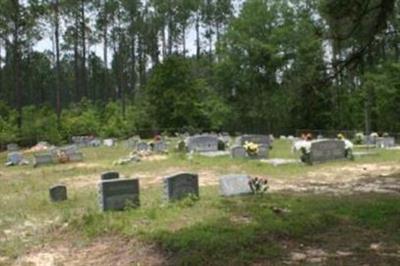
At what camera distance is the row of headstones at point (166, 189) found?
11820mm

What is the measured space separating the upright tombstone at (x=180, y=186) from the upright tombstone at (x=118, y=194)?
2.08ft

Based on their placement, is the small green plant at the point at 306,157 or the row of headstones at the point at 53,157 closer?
the small green plant at the point at 306,157

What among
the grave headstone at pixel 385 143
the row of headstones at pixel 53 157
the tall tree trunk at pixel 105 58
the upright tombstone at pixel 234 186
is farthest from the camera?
the tall tree trunk at pixel 105 58

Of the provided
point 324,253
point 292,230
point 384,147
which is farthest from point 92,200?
point 384,147

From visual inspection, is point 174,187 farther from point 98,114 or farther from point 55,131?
point 98,114

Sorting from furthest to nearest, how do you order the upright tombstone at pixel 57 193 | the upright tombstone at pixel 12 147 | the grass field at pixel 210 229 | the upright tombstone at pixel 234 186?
the upright tombstone at pixel 12 147, the upright tombstone at pixel 57 193, the upright tombstone at pixel 234 186, the grass field at pixel 210 229

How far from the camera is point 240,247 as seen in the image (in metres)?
8.56

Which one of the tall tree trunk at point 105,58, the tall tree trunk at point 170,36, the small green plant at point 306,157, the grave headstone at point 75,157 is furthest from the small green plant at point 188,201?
the tall tree trunk at point 170,36

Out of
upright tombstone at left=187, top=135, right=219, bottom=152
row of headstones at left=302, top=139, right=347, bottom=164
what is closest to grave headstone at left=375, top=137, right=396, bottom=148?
row of headstones at left=302, top=139, right=347, bottom=164

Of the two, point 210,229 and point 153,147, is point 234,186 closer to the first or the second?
point 210,229

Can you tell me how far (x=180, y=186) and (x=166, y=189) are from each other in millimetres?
316

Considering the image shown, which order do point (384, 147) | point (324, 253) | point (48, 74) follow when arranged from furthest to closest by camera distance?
point (48, 74) → point (384, 147) → point (324, 253)

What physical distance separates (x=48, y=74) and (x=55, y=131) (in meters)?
50.1

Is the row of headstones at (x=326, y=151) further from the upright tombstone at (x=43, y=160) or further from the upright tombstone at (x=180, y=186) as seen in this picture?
the upright tombstone at (x=43, y=160)
